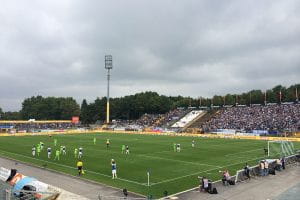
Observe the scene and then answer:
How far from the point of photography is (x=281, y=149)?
4291 cm

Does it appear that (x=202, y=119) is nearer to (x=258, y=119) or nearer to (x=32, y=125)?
(x=258, y=119)

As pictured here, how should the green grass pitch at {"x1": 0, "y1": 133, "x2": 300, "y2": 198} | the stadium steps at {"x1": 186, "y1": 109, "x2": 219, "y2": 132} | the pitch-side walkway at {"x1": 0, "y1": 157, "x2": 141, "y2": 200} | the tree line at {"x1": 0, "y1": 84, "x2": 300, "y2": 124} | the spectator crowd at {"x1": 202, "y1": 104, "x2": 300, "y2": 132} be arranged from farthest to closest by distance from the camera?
the tree line at {"x1": 0, "y1": 84, "x2": 300, "y2": 124} → the stadium steps at {"x1": 186, "y1": 109, "x2": 219, "y2": 132} → the spectator crowd at {"x1": 202, "y1": 104, "x2": 300, "y2": 132} → the green grass pitch at {"x1": 0, "y1": 133, "x2": 300, "y2": 198} → the pitch-side walkway at {"x1": 0, "y1": 157, "x2": 141, "y2": 200}

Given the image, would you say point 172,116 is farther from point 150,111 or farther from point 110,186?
point 110,186

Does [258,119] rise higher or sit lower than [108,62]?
lower

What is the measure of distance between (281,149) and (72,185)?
28047mm

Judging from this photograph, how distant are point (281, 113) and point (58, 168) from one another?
7073cm

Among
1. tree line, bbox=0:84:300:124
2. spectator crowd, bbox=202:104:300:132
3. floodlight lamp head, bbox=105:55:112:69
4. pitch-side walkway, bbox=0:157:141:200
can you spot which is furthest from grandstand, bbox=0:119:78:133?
pitch-side walkway, bbox=0:157:141:200

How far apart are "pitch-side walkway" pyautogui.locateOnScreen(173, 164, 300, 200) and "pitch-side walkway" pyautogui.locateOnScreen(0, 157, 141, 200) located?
5020 mm

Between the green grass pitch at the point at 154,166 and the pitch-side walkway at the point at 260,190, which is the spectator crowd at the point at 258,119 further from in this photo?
the pitch-side walkway at the point at 260,190

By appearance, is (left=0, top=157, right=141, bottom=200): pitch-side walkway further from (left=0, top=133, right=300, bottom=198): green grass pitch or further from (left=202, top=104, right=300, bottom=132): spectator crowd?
(left=202, top=104, right=300, bottom=132): spectator crowd

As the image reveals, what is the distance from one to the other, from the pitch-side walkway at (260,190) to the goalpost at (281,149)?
13.4m

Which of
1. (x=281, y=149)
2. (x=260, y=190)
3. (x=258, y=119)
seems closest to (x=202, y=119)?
(x=258, y=119)

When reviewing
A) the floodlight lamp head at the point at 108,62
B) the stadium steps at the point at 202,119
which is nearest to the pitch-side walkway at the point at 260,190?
the stadium steps at the point at 202,119

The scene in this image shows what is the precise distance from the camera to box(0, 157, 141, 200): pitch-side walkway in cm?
2325
